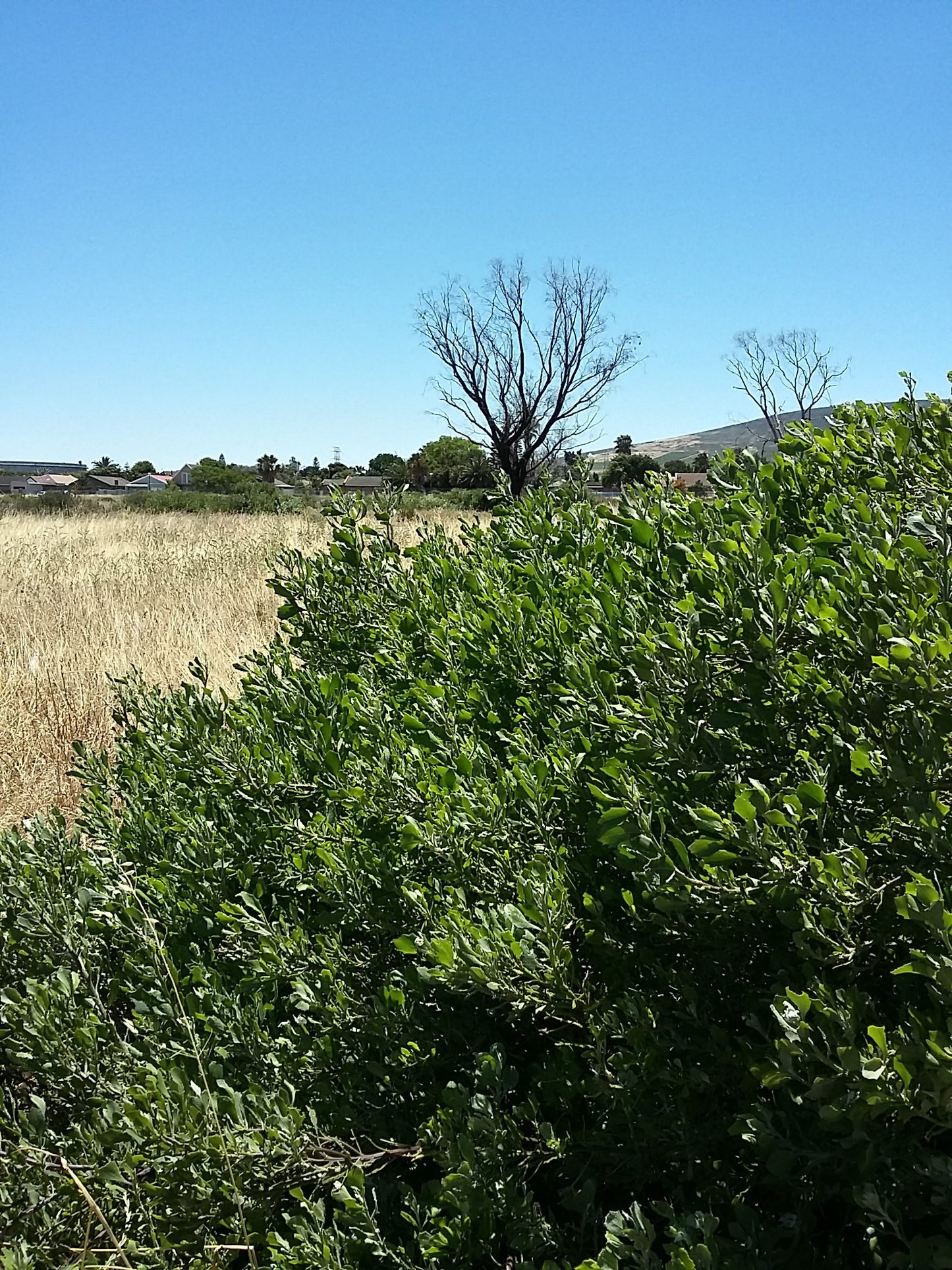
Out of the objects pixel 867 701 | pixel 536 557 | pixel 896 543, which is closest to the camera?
pixel 867 701

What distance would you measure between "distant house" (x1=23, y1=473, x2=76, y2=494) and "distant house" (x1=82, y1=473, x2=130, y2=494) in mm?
1218

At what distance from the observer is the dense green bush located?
4.80 feet

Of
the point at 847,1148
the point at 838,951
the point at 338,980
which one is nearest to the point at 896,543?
the point at 838,951

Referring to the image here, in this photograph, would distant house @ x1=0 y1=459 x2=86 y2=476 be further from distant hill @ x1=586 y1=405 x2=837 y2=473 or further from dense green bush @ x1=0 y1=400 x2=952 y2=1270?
dense green bush @ x1=0 y1=400 x2=952 y2=1270

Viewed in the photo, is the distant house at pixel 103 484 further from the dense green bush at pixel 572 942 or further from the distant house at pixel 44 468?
the dense green bush at pixel 572 942

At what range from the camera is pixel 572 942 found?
6.43 ft

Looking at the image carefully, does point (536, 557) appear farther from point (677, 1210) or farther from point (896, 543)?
point (677, 1210)

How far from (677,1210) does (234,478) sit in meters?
49.6

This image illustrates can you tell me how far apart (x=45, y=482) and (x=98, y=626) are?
3700 inches

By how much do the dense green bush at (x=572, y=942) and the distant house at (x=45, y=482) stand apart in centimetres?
8289

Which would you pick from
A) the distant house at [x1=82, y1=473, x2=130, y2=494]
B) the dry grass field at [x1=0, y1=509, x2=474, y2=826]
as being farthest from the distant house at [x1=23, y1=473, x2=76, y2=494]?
the dry grass field at [x1=0, y1=509, x2=474, y2=826]

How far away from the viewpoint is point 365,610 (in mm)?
3283

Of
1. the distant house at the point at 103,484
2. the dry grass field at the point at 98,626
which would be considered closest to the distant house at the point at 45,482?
the distant house at the point at 103,484

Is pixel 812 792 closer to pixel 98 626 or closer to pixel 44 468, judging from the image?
pixel 98 626
